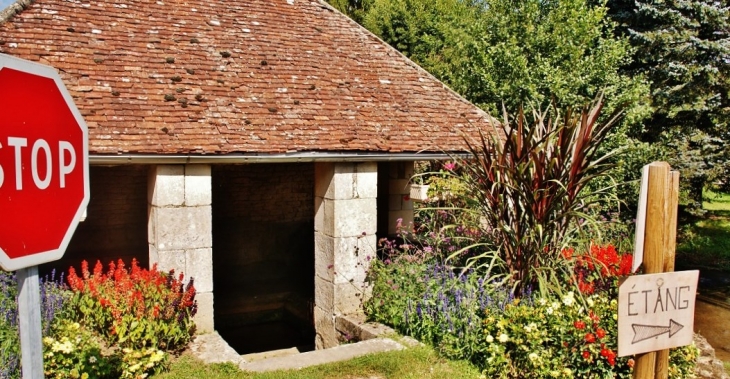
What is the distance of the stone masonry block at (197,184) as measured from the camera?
636cm

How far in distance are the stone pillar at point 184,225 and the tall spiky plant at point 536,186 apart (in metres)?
3.08

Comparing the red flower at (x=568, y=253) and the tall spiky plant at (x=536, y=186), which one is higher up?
the tall spiky plant at (x=536, y=186)

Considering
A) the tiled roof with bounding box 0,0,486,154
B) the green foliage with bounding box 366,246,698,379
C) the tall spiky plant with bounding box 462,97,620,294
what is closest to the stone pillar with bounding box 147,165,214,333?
the tiled roof with bounding box 0,0,486,154

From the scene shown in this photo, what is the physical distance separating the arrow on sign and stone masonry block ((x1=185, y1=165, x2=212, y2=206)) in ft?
16.2

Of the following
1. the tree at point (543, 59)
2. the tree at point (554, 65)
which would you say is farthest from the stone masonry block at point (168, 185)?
the tree at point (543, 59)

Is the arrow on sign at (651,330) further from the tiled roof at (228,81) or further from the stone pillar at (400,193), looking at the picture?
the stone pillar at (400,193)

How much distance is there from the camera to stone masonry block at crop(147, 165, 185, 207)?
20.4 ft

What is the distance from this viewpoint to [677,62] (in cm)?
1256

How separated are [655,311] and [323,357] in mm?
3627

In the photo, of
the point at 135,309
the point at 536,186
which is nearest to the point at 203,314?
the point at 135,309

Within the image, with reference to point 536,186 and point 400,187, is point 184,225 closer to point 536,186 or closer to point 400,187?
point 536,186

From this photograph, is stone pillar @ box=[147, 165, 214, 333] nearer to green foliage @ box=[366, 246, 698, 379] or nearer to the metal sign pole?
green foliage @ box=[366, 246, 698, 379]

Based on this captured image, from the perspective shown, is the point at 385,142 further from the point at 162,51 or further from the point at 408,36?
the point at 408,36

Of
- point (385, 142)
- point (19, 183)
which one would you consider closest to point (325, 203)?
point (385, 142)
